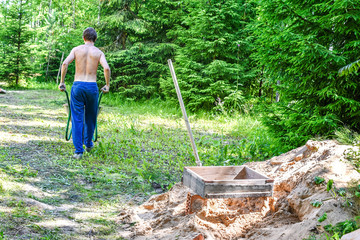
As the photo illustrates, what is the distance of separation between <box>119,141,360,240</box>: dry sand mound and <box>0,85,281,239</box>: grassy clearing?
1.82 ft

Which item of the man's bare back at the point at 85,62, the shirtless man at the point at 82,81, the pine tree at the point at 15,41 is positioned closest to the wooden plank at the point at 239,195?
the shirtless man at the point at 82,81

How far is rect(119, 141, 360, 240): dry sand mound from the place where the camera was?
2.98m

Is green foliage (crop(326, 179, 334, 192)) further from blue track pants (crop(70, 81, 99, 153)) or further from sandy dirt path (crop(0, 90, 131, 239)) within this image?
blue track pants (crop(70, 81, 99, 153))

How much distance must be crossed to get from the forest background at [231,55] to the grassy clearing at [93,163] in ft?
3.52

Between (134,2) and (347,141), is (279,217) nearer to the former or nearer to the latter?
(347,141)

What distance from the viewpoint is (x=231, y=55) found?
486 inches

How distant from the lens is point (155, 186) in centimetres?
527

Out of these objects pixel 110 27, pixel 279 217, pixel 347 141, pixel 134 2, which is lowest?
pixel 279 217

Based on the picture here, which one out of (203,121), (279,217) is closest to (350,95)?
(279,217)

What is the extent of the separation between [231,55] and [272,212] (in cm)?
949

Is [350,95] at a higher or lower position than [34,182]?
higher

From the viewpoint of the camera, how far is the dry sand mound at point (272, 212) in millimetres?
2979

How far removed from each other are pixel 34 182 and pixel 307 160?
12.4 ft

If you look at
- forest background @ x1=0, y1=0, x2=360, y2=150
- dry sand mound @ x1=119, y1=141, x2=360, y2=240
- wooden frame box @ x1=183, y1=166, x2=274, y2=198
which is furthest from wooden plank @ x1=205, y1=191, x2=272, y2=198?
forest background @ x1=0, y1=0, x2=360, y2=150
